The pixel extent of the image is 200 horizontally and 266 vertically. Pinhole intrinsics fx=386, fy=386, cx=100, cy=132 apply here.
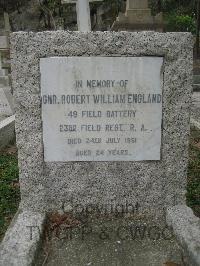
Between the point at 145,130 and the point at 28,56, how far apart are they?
106 cm

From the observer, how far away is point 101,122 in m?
3.01

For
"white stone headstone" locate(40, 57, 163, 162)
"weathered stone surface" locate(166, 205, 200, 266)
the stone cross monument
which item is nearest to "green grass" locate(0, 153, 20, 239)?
"white stone headstone" locate(40, 57, 163, 162)

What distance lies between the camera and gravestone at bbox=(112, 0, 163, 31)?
1071 cm

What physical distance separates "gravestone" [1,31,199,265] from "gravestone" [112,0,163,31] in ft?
26.7

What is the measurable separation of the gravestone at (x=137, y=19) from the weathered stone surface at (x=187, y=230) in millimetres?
8388

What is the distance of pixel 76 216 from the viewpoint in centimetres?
314

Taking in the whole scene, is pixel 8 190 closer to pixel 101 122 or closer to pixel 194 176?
pixel 101 122

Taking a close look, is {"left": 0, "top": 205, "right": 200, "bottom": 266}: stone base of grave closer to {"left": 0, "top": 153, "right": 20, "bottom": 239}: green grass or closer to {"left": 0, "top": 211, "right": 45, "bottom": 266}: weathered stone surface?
{"left": 0, "top": 211, "right": 45, "bottom": 266}: weathered stone surface

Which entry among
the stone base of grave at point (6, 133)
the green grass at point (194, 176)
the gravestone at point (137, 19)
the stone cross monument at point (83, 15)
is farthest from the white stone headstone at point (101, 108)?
the gravestone at point (137, 19)

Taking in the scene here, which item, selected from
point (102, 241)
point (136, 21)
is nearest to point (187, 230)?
point (102, 241)

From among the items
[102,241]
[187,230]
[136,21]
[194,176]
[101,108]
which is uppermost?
[136,21]

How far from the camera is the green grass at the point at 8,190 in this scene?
11.4 feet

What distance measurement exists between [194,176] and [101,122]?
5.65 ft

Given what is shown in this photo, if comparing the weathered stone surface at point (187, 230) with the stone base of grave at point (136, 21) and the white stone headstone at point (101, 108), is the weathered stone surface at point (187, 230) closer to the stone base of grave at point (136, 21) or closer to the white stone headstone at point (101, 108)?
the white stone headstone at point (101, 108)
